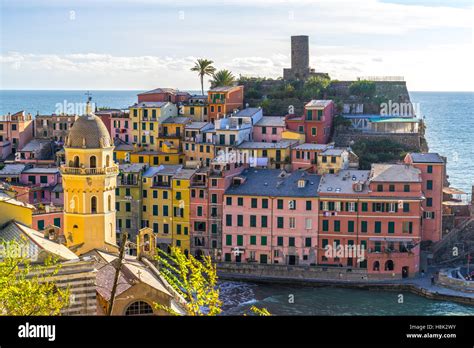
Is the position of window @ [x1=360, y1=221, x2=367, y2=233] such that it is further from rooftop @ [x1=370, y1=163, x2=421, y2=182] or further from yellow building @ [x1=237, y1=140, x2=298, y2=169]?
yellow building @ [x1=237, y1=140, x2=298, y2=169]

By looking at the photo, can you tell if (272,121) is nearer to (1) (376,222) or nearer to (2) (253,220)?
(2) (253,220)

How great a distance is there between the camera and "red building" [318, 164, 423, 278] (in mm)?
35844

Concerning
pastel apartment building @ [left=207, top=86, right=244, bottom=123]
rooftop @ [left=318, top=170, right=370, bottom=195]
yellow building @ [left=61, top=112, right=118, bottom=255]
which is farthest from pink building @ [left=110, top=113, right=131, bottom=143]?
yellow building @ [left=61, top=112, right=118, bottom=255]

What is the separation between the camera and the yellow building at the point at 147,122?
4609 cm

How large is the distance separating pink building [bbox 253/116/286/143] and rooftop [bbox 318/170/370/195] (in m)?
7.43

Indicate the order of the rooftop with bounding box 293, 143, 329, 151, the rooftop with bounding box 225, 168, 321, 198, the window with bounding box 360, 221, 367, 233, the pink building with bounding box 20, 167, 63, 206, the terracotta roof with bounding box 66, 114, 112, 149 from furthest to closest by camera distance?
1. the pink building with bounding box 20, 167, 63, 206
2. the rooftop with bounding box 293, 143, 329, 151
3. the rooftop with bounding box 225, 168, 321, 198
4. the window with bounding box 360, 221, 367, 233
5. the terracotta roof with bounding box 66, 114, 112, 149

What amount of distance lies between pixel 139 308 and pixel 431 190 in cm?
2387

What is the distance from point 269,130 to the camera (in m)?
45.9

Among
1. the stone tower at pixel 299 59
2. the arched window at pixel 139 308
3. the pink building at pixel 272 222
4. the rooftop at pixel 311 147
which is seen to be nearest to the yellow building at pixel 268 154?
the rooftop at pixel 311 147

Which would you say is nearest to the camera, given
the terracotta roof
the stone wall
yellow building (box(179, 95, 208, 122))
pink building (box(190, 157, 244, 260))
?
the terracotta roof

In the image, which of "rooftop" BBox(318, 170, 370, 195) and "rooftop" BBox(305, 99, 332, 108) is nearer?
"rooftop" BBox(318, 170, 370, 195)

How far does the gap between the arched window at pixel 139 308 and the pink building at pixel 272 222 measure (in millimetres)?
20882
